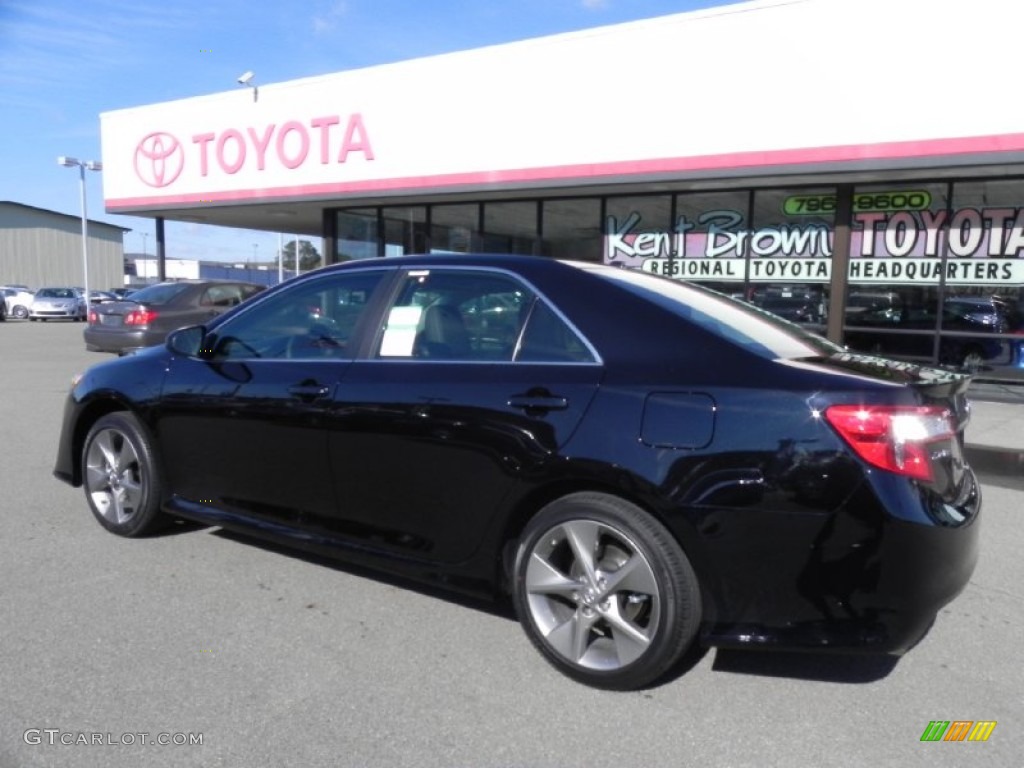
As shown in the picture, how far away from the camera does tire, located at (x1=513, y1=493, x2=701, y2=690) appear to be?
285 cm

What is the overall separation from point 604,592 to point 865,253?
9959 millimetres

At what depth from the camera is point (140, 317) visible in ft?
42.5

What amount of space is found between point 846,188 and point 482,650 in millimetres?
9783

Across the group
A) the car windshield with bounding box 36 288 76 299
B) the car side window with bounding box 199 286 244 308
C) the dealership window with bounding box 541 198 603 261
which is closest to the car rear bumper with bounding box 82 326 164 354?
the car side window with bounding box 199 286 244 308

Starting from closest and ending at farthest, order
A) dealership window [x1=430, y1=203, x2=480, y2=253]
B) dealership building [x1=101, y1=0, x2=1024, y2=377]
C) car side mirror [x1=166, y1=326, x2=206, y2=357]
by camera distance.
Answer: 1. car side mirror [x1=166, y1=326, x2=206, y2=357]
2. dealership building [x1=101, y1=0, x2=1024, y2=377]
3. dealership window [x1=430, y1=203, x2=480, y2=253]

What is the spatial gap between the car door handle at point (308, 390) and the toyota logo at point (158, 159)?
14509 millimetres

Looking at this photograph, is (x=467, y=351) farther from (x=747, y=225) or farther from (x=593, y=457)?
(x=747, y=225)

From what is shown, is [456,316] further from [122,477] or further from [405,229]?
[405,229]

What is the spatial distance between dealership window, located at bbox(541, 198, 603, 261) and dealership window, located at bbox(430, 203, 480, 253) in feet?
4.65

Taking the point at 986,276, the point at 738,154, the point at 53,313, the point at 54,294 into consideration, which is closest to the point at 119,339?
the point at 738,154

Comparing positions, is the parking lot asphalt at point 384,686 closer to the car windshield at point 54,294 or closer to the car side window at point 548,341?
the car side window at point 548,341

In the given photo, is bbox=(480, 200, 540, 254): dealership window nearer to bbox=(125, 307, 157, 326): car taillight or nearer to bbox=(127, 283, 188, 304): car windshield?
bbox=(127, 283, 188, 304): car windshield

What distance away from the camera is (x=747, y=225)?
1223 centimetres

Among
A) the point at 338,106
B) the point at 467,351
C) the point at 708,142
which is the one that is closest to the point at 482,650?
the point at 467,351
